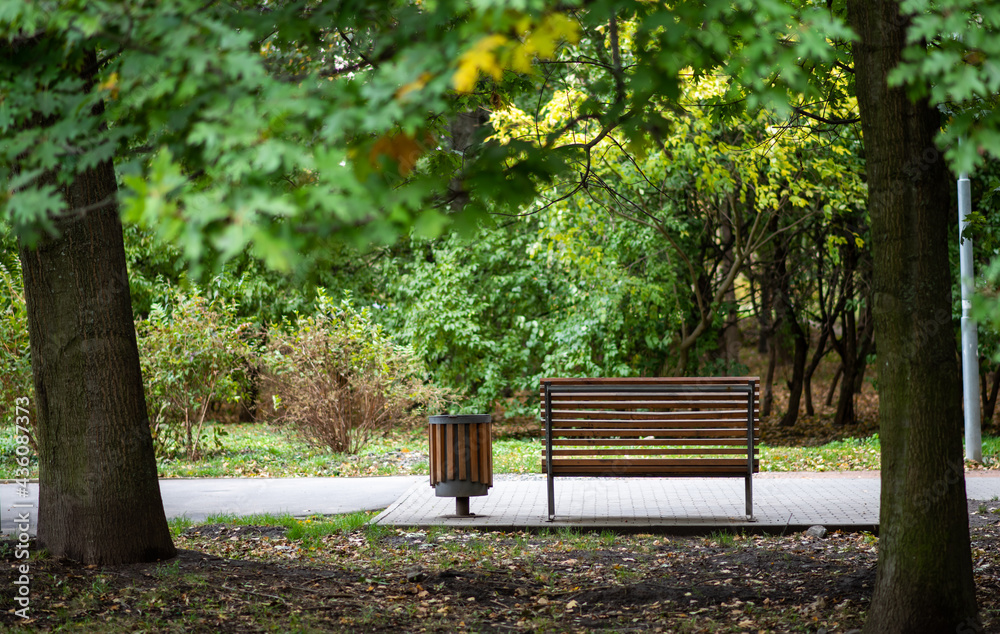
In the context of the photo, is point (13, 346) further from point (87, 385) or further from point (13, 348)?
point (87, 385)

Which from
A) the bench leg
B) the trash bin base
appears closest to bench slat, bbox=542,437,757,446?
the bench leg

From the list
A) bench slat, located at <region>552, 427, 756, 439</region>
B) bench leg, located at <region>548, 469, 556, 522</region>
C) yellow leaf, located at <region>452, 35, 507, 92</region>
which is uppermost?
yellow leaf, located at <region>452, 35, 507, 92</region>

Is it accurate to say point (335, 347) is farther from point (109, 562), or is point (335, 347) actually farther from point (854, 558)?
point (854, 558)

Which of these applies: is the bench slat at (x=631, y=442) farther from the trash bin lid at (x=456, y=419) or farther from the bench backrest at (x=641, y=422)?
the trash bin lid at (x=456, y=419)

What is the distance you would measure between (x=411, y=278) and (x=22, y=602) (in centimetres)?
1372

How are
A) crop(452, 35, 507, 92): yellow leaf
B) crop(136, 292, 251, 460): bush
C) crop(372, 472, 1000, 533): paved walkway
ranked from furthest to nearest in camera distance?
→ 1. crop(136, 292, 251, 460): bush
2. crop(372, 472, 1000, 533): paved walkway
3. crop(452, 35, 507, 92): yellow leaf

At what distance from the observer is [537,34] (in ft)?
7.73

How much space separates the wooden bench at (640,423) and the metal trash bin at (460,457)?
556mm

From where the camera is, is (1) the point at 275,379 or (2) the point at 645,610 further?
(1) the point at 275,379

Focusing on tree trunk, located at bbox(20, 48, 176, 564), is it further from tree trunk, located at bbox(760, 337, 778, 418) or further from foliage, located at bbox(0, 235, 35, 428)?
tree trunk, located at bbox(760, 337, 778, 418)

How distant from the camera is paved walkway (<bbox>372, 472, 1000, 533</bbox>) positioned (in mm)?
7180

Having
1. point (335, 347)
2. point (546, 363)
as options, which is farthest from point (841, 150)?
point (335, 347)

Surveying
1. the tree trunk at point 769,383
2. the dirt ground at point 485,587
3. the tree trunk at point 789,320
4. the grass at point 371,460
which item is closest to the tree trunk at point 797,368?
the tree trunk at point 789,320

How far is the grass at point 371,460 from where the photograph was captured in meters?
11.1
